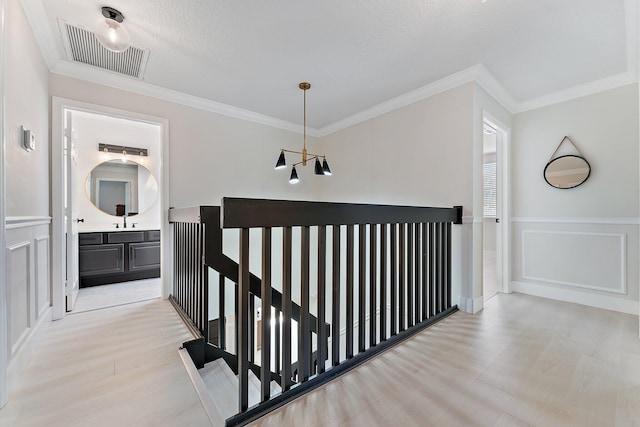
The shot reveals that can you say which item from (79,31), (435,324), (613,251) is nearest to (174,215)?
(79,31)

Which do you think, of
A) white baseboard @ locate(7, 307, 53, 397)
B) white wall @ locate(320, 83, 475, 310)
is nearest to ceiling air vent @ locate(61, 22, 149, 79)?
white baseboard @ locate(7, 307, 53, 397)

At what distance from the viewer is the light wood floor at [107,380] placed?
50.1 inches

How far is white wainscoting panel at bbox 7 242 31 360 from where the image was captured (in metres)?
1.50

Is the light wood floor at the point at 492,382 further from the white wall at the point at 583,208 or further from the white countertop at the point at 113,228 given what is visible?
the white countertop at the point at 113,228

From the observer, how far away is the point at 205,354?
189 centimetres

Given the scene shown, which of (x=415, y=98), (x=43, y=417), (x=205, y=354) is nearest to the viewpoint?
(x=43, y=417)

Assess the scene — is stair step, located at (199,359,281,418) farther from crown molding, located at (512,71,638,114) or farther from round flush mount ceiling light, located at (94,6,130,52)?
crown molding, located at (512,71,638,114)

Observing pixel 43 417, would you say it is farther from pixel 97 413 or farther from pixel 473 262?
pixel 473 262

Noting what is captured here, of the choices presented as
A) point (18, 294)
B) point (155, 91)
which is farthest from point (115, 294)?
point (155, 91)

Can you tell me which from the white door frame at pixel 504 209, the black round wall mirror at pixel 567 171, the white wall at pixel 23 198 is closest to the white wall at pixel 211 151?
the white wall at pixel 23 198

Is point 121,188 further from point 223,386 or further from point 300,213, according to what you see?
point 300,213

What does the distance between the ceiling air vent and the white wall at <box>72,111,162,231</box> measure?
1350 millimetres

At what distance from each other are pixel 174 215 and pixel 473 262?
3.01m

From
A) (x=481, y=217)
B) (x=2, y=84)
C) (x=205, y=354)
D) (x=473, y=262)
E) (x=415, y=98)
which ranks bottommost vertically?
(x=205, y=354)
